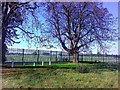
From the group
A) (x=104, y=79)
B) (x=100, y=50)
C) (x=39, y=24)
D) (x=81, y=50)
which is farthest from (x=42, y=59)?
(x=104, y=79)

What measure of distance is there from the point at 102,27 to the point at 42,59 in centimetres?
573

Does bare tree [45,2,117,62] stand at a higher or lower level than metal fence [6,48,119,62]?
higher

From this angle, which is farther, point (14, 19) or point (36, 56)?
point (36, 56)

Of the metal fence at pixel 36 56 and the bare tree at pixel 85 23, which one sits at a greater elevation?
the bare tree at pixel 85 23

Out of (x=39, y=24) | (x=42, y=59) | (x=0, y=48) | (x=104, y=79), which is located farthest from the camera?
(x=42, y=59)

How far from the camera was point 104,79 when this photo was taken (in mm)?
10680

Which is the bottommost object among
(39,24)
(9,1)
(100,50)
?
(100,50)

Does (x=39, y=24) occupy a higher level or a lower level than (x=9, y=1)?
lower

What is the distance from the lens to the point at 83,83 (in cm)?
967

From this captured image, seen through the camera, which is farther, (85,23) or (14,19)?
(85,23)

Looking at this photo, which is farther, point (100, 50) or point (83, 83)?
point (100, 50)

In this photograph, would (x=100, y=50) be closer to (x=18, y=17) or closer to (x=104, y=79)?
(x=18, y=17)

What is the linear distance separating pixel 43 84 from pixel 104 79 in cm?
266

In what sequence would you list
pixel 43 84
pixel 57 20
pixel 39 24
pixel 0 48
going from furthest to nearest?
1. pixel 57 20
2. pixel 39 24
3. pixel 0 48
4. pixel 43 84
